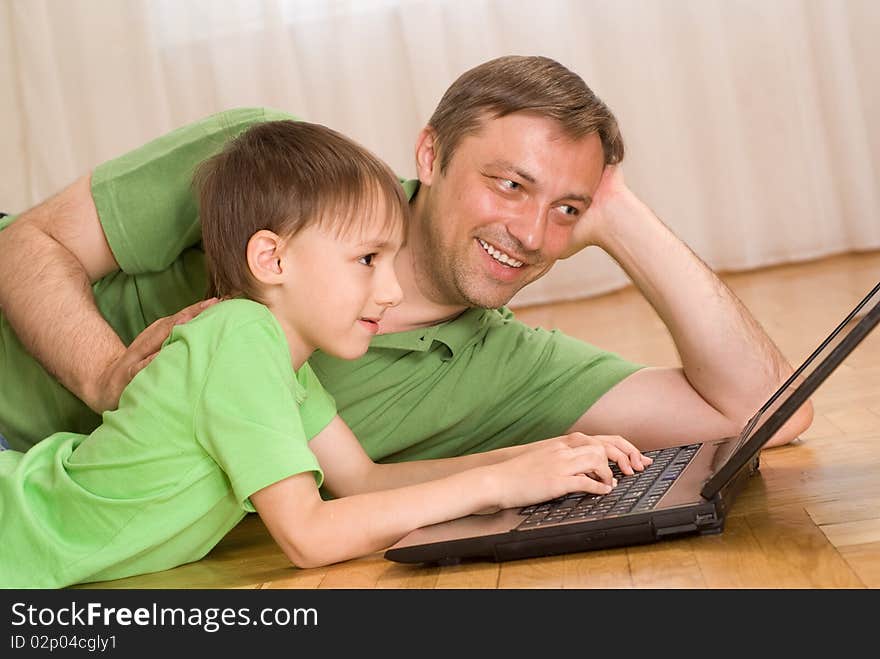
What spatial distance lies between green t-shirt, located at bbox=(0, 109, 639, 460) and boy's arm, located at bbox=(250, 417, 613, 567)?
437mm

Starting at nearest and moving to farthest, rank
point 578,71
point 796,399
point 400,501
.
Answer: point 796,399 → point 400,501 → point 578,71

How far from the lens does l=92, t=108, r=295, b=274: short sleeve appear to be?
1.54m

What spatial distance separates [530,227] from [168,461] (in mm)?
620

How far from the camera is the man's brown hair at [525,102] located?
157cm

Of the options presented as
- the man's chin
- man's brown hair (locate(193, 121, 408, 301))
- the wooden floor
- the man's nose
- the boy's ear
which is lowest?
→ the wooden floor

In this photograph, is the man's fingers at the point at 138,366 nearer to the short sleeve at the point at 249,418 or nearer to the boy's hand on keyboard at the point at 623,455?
the short sleeve at the point at 249,418

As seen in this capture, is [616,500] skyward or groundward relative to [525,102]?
groundward

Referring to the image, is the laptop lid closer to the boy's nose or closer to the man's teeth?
the boy's nose

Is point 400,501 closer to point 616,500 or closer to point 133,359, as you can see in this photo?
point 616,500

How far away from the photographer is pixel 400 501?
115 centimetres

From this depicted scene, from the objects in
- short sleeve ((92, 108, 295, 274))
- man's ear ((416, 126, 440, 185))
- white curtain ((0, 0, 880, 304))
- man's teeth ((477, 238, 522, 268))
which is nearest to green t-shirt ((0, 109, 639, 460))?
short sleeve ((92, 108, 295, 274))

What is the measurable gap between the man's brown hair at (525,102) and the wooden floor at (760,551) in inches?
19.2

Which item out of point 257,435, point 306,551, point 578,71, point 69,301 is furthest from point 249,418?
point 578,71

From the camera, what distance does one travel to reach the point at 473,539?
1069mm
